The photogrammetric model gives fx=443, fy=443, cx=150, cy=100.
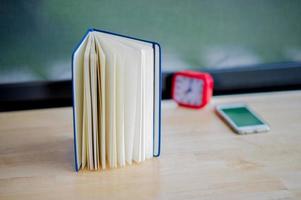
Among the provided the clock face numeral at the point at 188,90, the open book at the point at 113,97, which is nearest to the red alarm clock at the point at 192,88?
the clock face numeral at the point at 188,90

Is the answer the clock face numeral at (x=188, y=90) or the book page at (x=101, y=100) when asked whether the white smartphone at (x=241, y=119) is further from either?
the book page at (x=101, y=100)

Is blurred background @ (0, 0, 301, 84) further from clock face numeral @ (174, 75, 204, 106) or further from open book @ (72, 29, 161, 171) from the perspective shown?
open book @ (72, 29, 161, 171)

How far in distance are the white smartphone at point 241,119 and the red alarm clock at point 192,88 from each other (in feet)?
0.16

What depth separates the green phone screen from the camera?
1.04m

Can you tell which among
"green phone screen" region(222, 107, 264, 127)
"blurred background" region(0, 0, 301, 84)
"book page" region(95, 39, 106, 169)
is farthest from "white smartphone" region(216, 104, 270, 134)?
"book page" region(95, 39, 106, 169)

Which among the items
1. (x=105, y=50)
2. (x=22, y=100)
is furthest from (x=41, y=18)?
(x=105, y=50)

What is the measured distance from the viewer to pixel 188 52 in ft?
3.79

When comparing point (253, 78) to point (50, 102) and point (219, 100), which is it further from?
point (50, 102)

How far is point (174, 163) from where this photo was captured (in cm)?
90

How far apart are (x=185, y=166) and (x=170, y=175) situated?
44 millimetres

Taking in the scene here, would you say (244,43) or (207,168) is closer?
(207,168)

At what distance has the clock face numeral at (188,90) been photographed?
1107 millimetres

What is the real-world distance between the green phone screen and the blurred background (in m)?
0.14

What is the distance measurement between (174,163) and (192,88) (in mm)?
276
